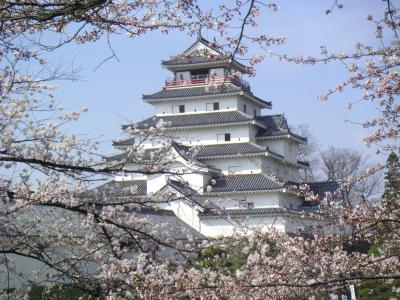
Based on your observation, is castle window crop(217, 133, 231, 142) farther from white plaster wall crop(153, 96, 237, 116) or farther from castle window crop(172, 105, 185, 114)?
castle window crop(172, 105, 185, 114)


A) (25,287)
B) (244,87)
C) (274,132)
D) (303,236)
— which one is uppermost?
(244,87)

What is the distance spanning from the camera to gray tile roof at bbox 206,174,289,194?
31333 millimetres

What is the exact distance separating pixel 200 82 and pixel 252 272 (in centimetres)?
3132

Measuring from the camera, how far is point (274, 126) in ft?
119

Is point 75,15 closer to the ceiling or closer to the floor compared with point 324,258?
closer to the ceiling

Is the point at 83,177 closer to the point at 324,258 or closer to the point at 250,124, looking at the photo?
the point at 324,258

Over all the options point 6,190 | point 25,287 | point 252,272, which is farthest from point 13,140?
point 252,272

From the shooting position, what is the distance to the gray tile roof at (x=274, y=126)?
35.5 m

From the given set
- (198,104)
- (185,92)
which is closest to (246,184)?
(198,104)

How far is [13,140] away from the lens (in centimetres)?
549

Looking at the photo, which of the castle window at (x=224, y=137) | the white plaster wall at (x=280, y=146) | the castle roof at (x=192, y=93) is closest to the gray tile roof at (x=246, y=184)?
the castle window at (x=224, y=137)

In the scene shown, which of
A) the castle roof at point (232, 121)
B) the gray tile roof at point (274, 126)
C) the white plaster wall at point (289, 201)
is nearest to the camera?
the white plaster wall at point (289, 201)

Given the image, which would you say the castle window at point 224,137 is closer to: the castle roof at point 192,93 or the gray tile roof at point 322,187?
the castle roof at point 192,93

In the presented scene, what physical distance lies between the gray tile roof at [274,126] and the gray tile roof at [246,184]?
3.82 m
